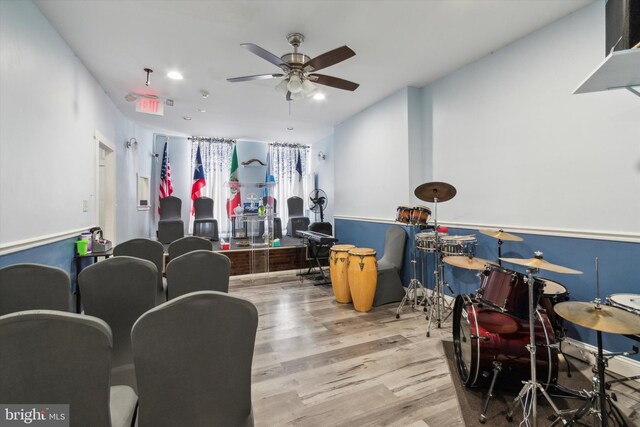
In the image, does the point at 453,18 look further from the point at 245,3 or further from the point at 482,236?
the point at 482,236

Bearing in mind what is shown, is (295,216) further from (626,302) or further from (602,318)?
(602,318)

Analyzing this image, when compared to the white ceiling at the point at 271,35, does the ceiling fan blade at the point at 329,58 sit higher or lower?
lower

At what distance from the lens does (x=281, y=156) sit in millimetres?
8516

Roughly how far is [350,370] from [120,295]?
1.78 meters

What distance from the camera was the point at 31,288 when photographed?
1587mm

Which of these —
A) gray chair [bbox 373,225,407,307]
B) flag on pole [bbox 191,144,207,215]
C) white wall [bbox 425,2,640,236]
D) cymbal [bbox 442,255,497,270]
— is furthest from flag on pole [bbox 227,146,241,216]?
cymbal [bbox 442,255,497,270]

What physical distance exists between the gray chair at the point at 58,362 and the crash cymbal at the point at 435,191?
2.83m

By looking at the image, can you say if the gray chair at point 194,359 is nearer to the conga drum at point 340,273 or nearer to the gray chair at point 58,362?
the gray chair at point 58,362

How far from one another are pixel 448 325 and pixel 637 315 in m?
1.82

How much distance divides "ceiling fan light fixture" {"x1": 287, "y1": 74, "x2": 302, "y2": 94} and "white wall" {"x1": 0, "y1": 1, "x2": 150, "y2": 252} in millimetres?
2162

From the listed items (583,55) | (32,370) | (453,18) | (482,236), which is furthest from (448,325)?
(32,370)

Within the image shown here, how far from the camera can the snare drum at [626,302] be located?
1.62 metres

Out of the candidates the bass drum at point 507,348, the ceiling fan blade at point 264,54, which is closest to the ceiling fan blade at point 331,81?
the ceiling fan blade at point 264,54

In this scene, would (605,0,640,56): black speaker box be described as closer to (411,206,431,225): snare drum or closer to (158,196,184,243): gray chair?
(411,206,431,225): snare drum
